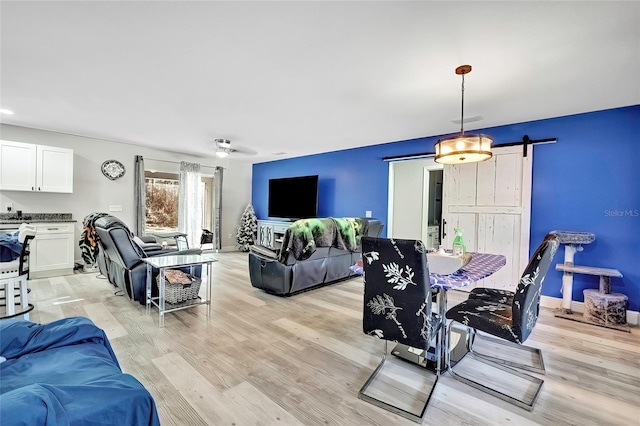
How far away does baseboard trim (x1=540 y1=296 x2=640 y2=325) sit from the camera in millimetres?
3227

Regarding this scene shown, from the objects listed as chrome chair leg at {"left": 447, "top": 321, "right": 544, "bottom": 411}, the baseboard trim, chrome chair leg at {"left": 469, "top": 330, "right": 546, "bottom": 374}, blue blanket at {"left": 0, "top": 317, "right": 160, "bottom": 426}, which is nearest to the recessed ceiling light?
the baseboard trim

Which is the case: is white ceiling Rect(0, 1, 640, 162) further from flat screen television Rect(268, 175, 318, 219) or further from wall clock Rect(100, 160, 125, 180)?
flat screen television Rect(268, 175, 318, 219)

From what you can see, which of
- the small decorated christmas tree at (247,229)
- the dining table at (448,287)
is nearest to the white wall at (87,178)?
the small decorated christmas tree at (247,229)

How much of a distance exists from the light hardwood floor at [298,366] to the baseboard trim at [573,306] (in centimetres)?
42

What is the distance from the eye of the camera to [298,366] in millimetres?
2217

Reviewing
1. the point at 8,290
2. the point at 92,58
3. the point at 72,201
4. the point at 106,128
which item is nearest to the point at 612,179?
the point at 92,58

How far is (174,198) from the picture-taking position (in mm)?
6918

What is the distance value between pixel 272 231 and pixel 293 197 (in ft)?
3.39

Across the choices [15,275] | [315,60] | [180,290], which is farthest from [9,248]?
[315,60]

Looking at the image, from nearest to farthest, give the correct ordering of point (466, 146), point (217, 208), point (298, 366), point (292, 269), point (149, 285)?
1. point (298, 366)
2. point (466, 146)
3. point (149, 285)
4. point (292, 269)
5. point (217, 208)

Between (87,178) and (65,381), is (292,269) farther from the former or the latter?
(87,178)

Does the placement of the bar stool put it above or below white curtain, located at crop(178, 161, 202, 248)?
below

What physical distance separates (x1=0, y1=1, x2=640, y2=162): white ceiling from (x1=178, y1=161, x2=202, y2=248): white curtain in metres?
2.65
